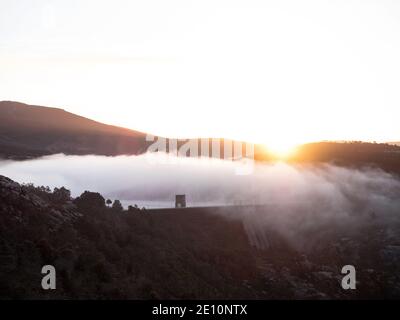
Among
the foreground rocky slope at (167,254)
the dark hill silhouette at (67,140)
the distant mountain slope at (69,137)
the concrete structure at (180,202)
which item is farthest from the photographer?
the distant mountain slope at (69,137)

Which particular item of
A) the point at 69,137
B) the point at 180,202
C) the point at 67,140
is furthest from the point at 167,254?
the point at 69,137

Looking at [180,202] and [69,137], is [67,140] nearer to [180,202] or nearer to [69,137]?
[69,137]

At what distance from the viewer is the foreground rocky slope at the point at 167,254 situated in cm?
3703

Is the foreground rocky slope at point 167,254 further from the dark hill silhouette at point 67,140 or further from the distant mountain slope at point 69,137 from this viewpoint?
the distant mountain slope at point 69,137

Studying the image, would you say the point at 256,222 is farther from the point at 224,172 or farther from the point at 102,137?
the point at 102,137

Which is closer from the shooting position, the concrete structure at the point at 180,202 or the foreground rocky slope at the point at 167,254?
the foreground rocky slope at the point at 167,254

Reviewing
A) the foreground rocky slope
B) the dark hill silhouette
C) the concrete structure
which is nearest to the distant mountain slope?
the dark hill silhouette

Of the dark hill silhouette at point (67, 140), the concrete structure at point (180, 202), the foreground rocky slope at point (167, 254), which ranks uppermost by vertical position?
the dark hill silhouette at point (67, 140)

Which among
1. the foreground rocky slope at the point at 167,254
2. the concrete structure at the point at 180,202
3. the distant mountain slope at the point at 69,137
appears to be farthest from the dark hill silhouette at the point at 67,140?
the foreground rocky slope at the point at 167,254

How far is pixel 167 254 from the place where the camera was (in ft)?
157

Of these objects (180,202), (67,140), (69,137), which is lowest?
(180,202)

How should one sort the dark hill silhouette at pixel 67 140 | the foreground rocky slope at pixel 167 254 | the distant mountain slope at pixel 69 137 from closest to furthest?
1. the foreground rocky slope at pixel 167 254
2. the dark hill silhouette at pixel 67 140
3. the distant mountain slope at pixel 69 137

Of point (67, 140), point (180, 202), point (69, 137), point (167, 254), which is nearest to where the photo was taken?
point (167, 254)

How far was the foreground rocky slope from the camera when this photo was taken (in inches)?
1458
